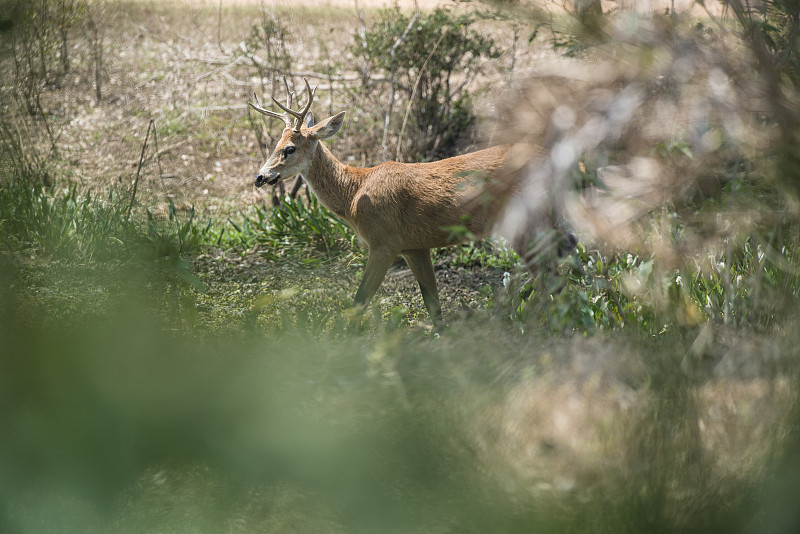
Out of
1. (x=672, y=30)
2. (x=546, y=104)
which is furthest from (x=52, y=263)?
(x=672, y=30)

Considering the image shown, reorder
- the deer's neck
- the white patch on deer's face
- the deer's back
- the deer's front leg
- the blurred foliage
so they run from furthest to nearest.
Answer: the blurred foliage < the deer's neck < the white patch on deer's face < the deer's front leg < the deer's back

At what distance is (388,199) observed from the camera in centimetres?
588

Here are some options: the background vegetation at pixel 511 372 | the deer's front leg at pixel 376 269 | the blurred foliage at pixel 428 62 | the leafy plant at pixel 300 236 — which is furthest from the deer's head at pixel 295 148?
the blurred foliage at pixel 428 62

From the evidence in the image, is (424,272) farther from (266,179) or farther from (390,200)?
(266,179)

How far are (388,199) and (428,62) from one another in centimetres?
379

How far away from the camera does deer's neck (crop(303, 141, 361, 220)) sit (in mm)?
6164

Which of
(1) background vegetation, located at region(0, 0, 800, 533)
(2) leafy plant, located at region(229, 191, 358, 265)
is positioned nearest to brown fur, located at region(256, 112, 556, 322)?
(2) leafy plant, located at region(229, 191, 358, 265)

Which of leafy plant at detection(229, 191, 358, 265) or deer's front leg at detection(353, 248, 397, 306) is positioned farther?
leafy plant at detection(229, 191, 358, 265)

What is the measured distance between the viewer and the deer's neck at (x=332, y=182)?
6.16 metres

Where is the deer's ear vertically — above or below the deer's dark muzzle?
above

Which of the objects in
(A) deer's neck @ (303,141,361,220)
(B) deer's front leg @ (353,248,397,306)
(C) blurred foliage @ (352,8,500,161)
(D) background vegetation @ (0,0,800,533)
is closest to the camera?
(D) background vegetation @ (0,0,800,533)

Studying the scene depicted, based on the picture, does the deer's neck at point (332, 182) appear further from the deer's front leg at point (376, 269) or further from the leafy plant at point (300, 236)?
the leafy plant at point (300, 236)

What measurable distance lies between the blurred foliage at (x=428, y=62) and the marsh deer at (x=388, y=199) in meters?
2.94

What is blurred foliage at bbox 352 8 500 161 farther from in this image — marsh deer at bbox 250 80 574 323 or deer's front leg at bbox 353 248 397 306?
deer's front leg at bbox 353 248 397 306
